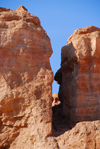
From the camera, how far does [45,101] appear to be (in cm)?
855

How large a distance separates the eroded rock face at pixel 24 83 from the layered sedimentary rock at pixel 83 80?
5.22ft

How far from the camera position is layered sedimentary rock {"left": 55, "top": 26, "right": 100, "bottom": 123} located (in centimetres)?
984

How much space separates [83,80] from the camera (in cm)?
1015

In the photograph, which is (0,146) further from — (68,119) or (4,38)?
(4,38)

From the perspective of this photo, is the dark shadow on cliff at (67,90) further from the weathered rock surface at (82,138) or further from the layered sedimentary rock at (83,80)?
the weathered rock surface at (82,138)

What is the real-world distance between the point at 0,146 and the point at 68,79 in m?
4.51

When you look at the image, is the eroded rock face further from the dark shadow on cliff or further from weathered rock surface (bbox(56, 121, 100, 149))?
the dark shadow on cliff

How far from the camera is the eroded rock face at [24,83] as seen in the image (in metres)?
8.20

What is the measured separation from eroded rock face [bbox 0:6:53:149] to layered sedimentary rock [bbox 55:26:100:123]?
5.22 ft

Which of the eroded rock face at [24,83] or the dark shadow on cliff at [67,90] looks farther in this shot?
the dark shadow on cliff at [67,90]

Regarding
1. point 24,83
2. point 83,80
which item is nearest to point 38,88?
point 24,83

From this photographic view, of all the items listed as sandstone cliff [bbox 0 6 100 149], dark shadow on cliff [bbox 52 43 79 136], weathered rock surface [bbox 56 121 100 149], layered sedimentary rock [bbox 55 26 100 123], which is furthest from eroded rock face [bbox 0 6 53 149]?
layered sedimentary rock [bbox 55 26 100 123]

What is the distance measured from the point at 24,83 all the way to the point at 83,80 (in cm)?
278

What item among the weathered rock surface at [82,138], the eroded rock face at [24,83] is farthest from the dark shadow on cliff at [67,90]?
the eroded rock face at [24,83]
